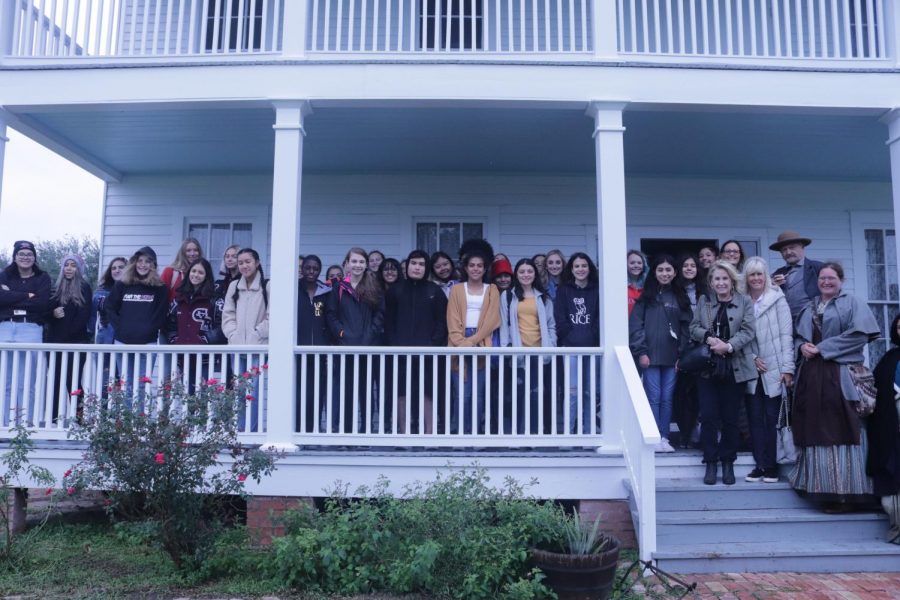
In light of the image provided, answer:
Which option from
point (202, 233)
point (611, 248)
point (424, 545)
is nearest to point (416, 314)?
point (611, 248)

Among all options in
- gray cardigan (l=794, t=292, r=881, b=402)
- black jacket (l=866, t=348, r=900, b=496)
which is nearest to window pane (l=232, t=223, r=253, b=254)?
gray cardigan (l=794, t=292, r=881, b=402)

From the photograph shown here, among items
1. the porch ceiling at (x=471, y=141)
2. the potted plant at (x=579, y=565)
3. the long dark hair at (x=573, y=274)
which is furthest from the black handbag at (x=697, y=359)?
the porch ceiling at (x=471, y=141)

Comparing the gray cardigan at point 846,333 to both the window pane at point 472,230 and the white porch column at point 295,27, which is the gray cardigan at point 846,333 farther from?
the white porch column at point 295,27

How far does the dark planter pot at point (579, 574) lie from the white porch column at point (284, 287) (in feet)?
7.27

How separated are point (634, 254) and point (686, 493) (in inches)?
86.0

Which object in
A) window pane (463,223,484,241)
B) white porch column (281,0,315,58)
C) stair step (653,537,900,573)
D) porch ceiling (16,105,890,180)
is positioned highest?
white porch column (281,0,315,58)

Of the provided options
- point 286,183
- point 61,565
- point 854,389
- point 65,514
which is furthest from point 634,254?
point 65,514

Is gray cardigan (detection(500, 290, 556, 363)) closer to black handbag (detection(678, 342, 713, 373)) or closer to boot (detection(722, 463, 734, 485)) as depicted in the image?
black handbag (detection(678, 342, 713, 373))

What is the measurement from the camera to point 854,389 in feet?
16.3

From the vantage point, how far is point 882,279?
8.13 metres

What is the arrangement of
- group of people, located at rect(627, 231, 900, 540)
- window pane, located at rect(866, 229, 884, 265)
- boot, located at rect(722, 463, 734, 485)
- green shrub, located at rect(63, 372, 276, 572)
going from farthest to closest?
window pane, located at rect(866, 229, 884, 265) → boot, located at rect(722, 463, 734, 485) → group of people, located at rect(627, 231, 900, 540) → green shrub, located at rect(63, 372, 276, 572)

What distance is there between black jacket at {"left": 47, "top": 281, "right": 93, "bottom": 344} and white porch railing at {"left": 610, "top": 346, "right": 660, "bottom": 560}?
471 centimetres

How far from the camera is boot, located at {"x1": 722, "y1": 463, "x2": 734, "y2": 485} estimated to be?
5.12m

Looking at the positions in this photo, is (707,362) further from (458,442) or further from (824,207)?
(824,207)
